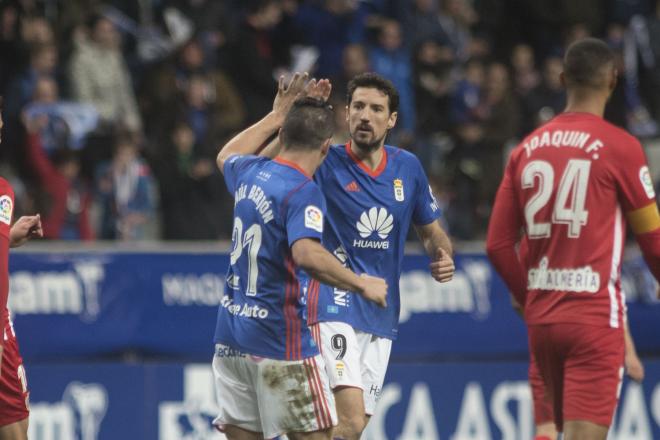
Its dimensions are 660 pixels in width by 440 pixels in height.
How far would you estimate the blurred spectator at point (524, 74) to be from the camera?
16516 millimetres

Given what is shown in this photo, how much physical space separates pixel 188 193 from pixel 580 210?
6861mm

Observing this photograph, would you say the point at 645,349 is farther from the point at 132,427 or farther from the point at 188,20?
the point at 188,20

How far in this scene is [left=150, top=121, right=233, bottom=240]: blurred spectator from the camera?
42.3ft

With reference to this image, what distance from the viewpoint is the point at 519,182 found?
6.96 meters

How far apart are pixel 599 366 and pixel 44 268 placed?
5607 mm

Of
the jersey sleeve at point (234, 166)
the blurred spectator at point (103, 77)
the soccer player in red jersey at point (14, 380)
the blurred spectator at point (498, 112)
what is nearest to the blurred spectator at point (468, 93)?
the blurred spectator at point (498, 112)

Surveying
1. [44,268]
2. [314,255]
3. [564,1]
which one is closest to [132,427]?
[44,268]

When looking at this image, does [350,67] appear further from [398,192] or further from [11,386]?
[11,386]

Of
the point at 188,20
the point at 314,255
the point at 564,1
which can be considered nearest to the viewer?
the point at 314,255

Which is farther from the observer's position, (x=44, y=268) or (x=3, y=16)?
(x=3, y=16)

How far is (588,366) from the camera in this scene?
Result: 6.71 m

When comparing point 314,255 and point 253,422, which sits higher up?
point 314,255

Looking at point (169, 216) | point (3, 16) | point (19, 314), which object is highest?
point (3, 16)

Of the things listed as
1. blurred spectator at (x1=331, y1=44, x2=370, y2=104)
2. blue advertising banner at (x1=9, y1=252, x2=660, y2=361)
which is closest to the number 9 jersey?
blue advertising banner at (x1=9, y1=252, x2=660, y2=361)
